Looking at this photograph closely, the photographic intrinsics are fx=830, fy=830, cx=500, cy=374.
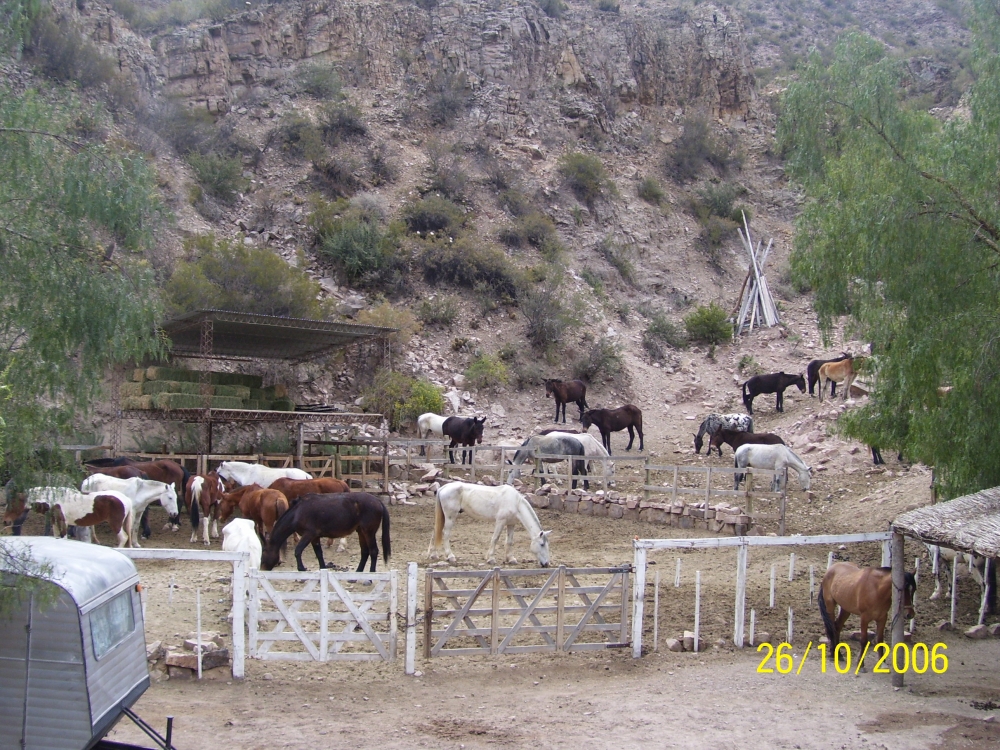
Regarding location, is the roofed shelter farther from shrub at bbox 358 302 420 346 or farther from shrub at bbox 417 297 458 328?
shrub at bbox 417 297 458 328

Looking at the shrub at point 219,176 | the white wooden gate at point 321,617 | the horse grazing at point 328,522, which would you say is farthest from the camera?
the shrub at point 219,176

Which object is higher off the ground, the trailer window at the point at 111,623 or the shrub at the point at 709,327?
the shrub at the point at 709,327

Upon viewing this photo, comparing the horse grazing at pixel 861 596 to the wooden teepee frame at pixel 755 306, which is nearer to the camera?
the horse grazing at pixel 861 596

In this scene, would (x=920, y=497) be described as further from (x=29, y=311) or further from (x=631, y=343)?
(x=631, y=343)

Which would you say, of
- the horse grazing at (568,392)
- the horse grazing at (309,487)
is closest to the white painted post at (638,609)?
the horse grazing at (309,487)

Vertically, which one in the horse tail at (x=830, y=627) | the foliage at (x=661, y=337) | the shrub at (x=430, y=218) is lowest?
the horse tail at (x=830, y=627)

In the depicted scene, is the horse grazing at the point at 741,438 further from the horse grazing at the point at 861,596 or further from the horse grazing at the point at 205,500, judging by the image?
the horse grazing at the point at 205,500

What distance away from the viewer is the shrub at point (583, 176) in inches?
1705

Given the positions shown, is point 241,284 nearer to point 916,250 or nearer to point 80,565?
point 916,250

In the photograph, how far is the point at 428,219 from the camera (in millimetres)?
37469

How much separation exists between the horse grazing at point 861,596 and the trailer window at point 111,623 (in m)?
7.12

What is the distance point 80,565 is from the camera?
6133 mm

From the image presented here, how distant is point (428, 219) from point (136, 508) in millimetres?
25014

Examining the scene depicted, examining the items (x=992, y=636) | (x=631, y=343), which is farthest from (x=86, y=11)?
(x=992, y=636)
